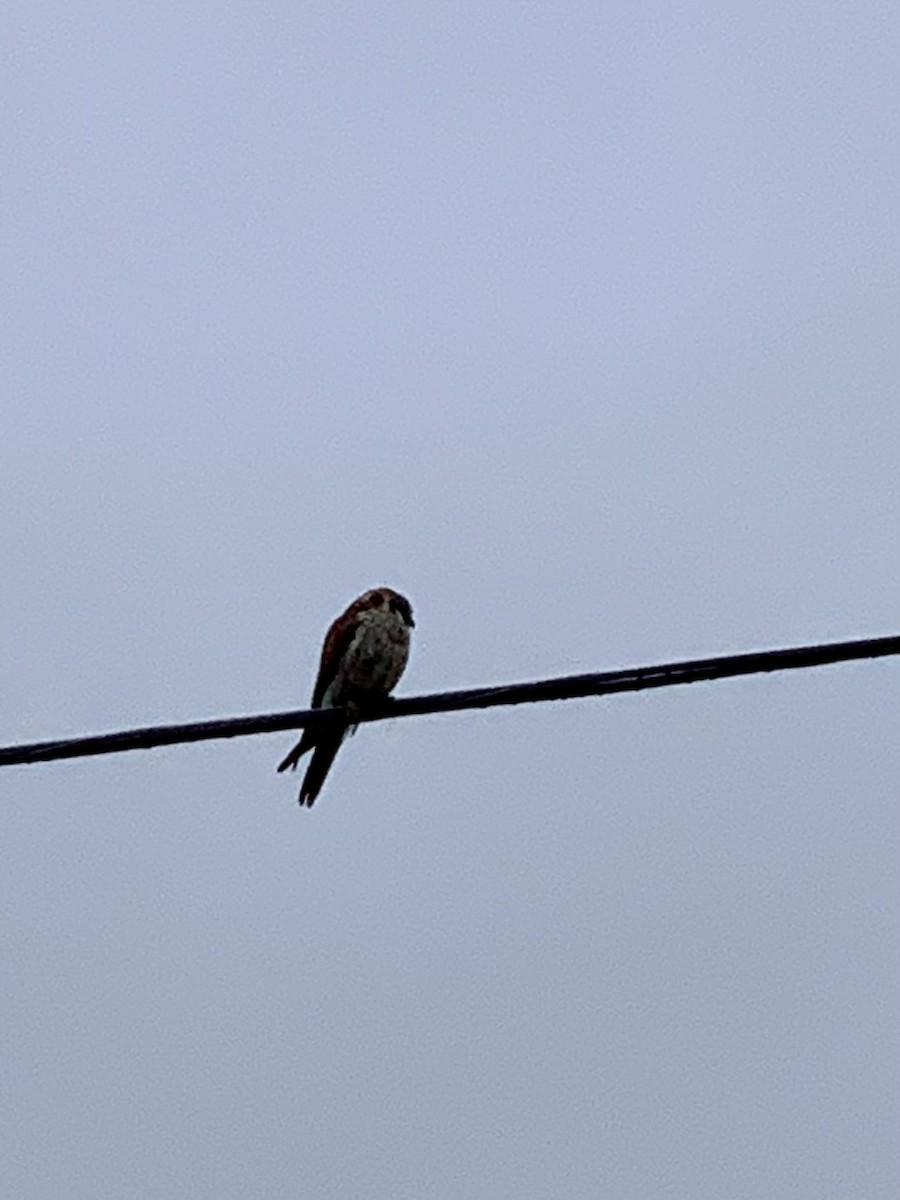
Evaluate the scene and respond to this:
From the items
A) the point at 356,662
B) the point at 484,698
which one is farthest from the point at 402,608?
the point at 484,698

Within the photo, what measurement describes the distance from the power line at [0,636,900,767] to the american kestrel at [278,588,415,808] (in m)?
4.91

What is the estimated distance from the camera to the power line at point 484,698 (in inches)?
301

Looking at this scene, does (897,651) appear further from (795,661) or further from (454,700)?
(454,700)

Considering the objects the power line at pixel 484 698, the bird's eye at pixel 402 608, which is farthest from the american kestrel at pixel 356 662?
the power line at pixel 484 698

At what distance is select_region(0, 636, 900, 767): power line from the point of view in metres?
7.64

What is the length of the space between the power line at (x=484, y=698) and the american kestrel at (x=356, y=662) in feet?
16.1

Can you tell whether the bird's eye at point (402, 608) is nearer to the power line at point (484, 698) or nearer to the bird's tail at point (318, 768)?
the bird's tail at point (318, 768)

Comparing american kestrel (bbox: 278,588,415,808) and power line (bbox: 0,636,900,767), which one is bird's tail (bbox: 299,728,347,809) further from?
power line (bbox: 0,636,900,767)

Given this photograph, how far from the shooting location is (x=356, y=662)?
1347cm

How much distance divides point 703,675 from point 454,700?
0.85m

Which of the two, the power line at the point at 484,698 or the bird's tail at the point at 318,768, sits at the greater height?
the power line at the point at 484,698

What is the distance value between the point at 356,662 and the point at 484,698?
17.2ft

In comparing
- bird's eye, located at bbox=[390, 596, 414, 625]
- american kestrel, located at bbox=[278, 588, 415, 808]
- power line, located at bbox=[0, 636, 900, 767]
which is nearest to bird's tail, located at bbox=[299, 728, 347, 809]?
american kestrel, located at bbox=[278, 588, 415, 808]

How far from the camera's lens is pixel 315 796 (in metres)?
13.7
